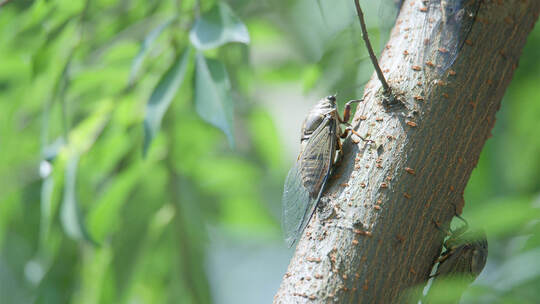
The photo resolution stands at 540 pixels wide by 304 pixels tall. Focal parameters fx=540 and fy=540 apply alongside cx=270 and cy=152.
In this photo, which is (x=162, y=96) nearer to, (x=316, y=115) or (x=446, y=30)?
(x=316, y=115)

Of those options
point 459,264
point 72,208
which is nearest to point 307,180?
point 459,264

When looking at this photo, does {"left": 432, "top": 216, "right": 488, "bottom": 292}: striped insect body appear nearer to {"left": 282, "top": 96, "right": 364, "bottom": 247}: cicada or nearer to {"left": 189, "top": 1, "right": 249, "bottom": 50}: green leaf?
{"left": 282, "top": 96, "right": 364, "bottom": 247}: cicada

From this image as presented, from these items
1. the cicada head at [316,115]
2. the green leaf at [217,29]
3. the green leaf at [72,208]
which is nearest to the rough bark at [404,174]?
the cicada head at [316,115]

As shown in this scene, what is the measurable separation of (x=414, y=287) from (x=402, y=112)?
37cm

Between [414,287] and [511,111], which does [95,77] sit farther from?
[511,111]

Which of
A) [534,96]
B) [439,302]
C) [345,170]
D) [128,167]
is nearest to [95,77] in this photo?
[128,167]

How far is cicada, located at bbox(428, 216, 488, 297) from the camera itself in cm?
121

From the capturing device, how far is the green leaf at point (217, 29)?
4.52 feet

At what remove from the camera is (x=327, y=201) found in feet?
3.88

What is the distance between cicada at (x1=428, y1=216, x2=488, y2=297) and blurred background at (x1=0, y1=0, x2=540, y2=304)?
0.91 ft

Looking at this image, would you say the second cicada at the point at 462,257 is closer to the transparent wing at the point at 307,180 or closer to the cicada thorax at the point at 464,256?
the cicada thorax at the point at 464,256

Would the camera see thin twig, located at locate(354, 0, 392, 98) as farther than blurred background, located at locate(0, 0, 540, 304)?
No

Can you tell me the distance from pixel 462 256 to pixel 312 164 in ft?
1.38

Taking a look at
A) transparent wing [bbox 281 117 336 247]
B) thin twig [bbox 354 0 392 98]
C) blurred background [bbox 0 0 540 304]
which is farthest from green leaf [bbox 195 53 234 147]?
thin twig [bbox 354 0 392 98]
